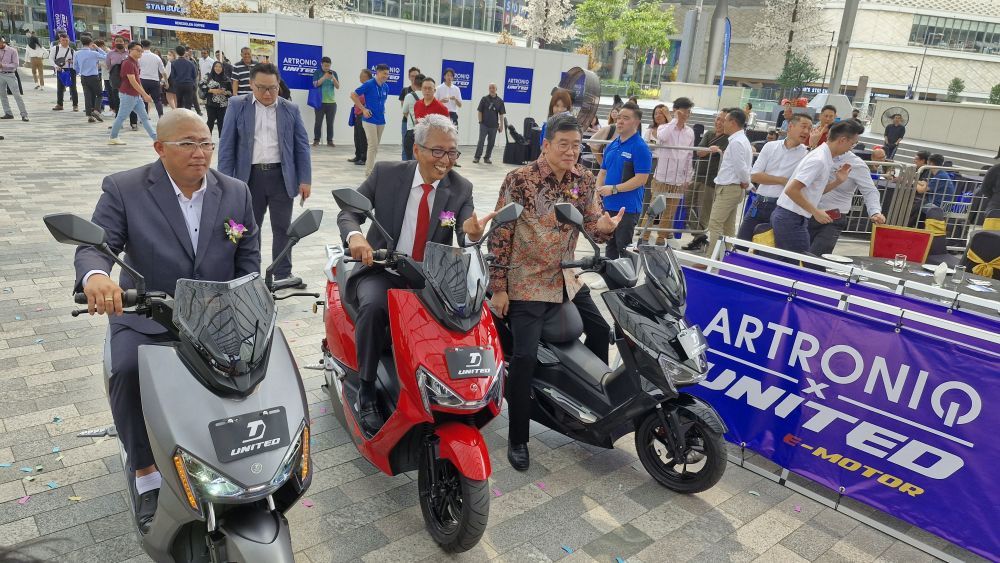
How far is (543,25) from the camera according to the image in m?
50.7

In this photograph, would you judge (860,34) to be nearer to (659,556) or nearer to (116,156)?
(116,156)

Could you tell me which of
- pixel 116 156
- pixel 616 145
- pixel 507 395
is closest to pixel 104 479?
pixel 507 395

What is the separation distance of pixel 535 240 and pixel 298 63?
1321 centimetres

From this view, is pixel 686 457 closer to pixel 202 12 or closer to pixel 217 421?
pixel 217 421

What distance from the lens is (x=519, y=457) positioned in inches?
155

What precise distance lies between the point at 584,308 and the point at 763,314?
1.08 metres

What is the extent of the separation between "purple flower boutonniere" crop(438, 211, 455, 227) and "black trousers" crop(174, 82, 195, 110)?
14.9 metres

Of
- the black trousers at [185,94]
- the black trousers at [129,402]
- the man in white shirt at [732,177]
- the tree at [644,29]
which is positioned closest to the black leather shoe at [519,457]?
the black trousers at [129,402]

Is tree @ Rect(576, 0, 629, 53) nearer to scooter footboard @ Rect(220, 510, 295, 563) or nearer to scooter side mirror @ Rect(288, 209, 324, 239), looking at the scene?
scooter side mirror @ Rect(288, 209, 324, 239)

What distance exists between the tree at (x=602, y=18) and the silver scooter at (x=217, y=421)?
185 ft

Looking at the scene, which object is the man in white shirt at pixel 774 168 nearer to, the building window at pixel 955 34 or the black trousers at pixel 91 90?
the black trousers at pixel 91 90

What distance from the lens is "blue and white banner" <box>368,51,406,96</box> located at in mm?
16641

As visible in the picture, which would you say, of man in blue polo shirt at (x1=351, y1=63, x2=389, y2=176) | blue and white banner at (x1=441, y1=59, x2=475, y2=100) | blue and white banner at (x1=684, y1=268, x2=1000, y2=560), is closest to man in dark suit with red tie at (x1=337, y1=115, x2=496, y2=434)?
blue and white banner at (x1=684, y1=268, x2=1000, y2=560)

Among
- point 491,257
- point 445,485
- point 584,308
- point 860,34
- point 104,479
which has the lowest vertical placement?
point 104,479
